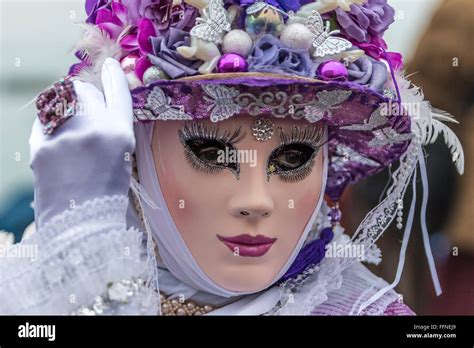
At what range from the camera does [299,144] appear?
60.6 inches

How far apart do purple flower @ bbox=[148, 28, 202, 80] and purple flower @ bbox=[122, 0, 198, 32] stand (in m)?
0.02

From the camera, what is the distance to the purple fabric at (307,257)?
1637mm

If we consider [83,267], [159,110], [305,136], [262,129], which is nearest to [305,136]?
[305,136]

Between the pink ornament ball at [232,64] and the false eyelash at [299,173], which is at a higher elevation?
the pink ornament ball at [232,64]

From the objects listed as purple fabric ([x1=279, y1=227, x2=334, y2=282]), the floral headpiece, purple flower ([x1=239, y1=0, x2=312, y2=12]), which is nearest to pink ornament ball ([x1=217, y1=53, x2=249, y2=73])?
the floral headpiece

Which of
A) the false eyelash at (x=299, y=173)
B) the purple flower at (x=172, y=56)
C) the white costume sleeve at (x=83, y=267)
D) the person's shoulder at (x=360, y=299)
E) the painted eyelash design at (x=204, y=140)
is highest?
the purple flower at (x=172, y=56)

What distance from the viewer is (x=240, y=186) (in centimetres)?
148

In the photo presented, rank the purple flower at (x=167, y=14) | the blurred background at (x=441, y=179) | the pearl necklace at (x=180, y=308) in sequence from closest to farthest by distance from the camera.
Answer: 1. the purple flower at (x=167, y=14)
2. the pearl necklace at (x=180, y=308)
3. the blurred background at (x=441, y=179)

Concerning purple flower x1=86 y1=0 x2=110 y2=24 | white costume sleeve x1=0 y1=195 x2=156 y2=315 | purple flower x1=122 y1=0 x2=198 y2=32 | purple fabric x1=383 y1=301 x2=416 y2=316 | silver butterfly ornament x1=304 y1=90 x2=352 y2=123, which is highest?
purple flower x1=86 y1=0 x2=110 y2=24

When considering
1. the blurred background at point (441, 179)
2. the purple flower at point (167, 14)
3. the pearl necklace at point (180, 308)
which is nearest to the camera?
the purple flower at point (167, 14)

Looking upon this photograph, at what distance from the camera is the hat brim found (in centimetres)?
139

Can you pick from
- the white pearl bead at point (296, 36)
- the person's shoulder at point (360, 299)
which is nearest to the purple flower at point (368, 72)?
the white pearl bead at point (296, 36)

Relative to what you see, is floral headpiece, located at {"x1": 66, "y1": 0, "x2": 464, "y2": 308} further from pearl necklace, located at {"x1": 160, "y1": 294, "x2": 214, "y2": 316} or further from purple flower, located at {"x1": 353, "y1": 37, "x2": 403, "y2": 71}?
pearl necklace, located at {"x1": 160, "y1": 294, "x2": 214, "y2": 316}

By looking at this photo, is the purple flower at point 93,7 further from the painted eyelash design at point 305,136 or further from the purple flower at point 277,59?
the painted eyelash design at point 305,136
